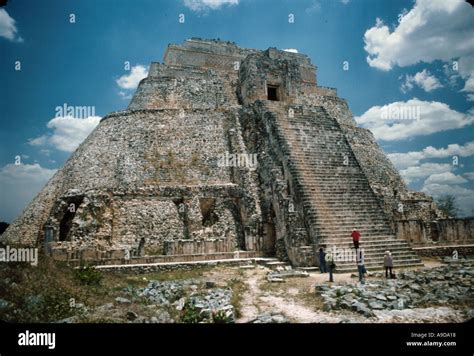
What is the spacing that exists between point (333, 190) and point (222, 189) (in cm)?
547

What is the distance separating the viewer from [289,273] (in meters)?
11.2

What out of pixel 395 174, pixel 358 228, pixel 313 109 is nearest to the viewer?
pixel 358 228

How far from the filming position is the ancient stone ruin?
525 inches

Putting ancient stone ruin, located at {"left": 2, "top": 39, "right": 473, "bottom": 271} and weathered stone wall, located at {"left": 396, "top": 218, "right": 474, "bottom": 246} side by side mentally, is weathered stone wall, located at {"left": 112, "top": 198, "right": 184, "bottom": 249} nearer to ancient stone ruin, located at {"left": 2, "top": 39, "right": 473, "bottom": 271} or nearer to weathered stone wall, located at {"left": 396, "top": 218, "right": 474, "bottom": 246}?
ancient stone ruin, located at {"left": 2, "top": 39, "right": 473, "bottom": 271}

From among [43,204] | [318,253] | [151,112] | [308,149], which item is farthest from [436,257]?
[43,204]

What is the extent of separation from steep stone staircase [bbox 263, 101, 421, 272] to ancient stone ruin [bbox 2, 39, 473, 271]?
0.06 m

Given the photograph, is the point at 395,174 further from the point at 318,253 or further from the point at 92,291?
the point at 92,291

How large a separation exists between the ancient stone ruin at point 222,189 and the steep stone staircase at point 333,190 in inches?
2.2

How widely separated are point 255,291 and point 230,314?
9.68 feet

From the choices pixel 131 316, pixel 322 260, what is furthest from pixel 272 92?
pixel 131 316

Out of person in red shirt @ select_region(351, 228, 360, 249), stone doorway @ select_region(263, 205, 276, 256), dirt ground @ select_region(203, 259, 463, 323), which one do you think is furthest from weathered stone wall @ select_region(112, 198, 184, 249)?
person in red shirt @ select_region(351, 228, 360, 249)

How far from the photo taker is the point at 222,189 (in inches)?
641

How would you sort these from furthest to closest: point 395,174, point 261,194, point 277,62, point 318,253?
point 395,174, point 277,62, point 261,194, point 318,253

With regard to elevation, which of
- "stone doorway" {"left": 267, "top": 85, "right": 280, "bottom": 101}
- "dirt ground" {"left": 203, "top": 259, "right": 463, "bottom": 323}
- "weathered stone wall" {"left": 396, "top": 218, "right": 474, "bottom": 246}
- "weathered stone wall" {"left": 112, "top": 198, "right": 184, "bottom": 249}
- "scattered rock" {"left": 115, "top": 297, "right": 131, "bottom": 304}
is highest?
"stone doorway" {"left": 267, "top": 85, "right": 280, "bottom": 101}
